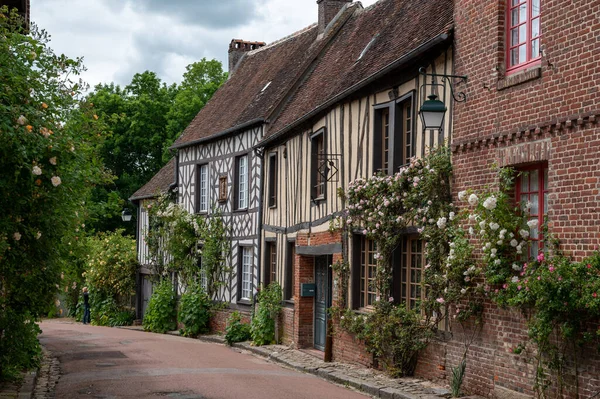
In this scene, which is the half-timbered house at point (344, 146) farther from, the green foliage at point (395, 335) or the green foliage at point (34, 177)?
the green foliage at point (34, 177)

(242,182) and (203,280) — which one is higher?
(242,182)

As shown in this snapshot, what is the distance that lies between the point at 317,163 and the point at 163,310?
10314 millimetres

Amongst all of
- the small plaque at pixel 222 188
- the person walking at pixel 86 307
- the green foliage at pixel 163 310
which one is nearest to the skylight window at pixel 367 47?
the small plaque at pixel 222 188

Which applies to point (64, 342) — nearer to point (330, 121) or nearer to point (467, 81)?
point (330, 121)

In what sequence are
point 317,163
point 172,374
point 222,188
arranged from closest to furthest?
point 172,374 → point 317,163 → point 222,188

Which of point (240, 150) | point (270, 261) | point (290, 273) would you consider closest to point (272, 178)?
point (270, 261)

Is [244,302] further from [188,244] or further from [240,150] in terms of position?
[240,150]

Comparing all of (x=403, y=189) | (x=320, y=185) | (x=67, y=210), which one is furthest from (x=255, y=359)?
(x=67, y=210)

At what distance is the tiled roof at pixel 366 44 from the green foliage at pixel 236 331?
14.8 feet

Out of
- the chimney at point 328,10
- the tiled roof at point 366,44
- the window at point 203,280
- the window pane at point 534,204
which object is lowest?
the window at point 203,280

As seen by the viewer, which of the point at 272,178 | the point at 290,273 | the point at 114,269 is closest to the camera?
the point at 290,273

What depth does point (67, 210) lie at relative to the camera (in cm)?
1091

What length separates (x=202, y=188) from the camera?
25.9 m

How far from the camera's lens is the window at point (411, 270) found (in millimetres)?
13072
